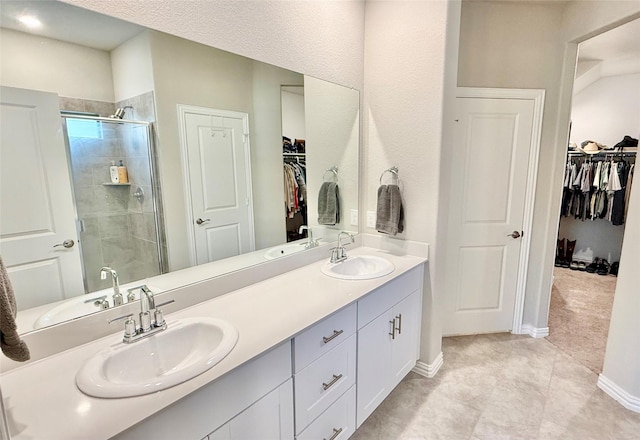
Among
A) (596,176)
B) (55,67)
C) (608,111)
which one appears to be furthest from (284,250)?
(608,111)

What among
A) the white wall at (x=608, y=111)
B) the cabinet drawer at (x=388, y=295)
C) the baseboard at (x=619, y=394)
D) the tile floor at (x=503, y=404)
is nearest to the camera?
the cabinet drawer at (x=388, y=295)

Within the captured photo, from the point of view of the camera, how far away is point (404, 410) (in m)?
1.94

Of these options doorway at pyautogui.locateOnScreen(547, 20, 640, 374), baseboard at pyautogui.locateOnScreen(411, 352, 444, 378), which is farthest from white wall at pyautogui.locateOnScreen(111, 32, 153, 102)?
doorway at pyautogui.locateOnScreen(547, 20, 640, 374)

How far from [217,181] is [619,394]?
106 inches

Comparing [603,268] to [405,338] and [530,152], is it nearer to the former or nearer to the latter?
[530,152]

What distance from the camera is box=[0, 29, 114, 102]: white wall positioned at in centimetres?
98

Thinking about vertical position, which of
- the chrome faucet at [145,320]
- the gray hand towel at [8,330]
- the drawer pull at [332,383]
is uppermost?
the gray hand towel at [8,330]

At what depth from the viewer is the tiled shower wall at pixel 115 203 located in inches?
45.4

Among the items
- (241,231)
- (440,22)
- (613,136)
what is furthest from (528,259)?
(613,136)

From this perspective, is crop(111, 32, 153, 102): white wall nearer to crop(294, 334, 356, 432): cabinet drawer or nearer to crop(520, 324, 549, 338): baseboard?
crop(294, 334, 356, 432): cabinet drawer

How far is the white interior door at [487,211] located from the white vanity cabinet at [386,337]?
2.45 feet

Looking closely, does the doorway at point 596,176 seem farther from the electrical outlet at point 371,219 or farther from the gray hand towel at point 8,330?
the gray hand towel at point 8,330

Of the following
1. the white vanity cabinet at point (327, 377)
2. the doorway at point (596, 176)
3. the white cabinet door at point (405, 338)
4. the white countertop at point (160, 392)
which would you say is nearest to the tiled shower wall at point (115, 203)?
the white countertop at point (160, 392)

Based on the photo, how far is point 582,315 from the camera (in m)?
3.10
